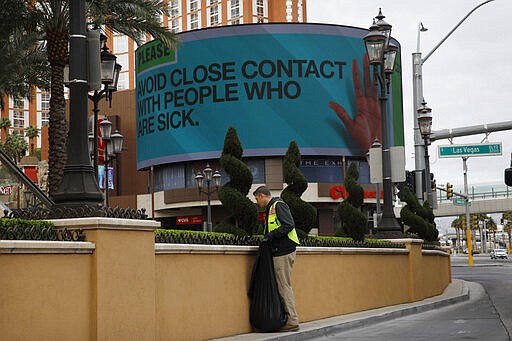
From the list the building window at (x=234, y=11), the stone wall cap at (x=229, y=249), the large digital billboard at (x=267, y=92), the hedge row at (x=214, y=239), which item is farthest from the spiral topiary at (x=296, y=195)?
the building window at (x=234, y=11)

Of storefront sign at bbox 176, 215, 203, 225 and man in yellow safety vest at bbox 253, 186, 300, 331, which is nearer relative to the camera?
man in yellow safety vest at bbox 253, 186, 300, 331

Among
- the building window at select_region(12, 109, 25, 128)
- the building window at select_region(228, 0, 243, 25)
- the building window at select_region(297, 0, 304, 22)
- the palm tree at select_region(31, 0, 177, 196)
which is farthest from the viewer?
the building window at select_region(12, 109, 25, 128)

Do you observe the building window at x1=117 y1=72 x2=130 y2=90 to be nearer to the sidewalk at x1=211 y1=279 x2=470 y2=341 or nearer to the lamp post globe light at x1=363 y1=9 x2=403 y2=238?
the lamp post globe light at x1=363 y1=9 x2=403 y2=238

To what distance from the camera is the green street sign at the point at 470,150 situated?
3112 cm

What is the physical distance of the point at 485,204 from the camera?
87062 mm

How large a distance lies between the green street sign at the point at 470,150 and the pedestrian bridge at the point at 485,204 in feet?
171

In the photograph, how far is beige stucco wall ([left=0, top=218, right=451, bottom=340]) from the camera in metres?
7.73

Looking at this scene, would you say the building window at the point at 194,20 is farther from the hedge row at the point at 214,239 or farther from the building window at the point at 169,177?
the hedge row at the point at 214,239

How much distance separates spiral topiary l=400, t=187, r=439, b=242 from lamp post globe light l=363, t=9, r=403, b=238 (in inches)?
259

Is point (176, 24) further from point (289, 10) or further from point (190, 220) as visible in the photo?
point (190, 220)

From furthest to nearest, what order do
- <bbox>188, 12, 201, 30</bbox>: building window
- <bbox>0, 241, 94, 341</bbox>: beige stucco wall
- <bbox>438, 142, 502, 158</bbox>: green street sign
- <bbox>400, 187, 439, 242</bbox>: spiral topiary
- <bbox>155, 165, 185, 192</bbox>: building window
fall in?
<bbox>188, 12, 201, 30</bbox>: building window, <bbox>155, 165, 185, 192</bbox>: building window, <bbox>438, 142, 502, 158</bbox>: green street sign, <bbox>400, 187, 439, 242</bbox>: spiral topiary, <bbox>0, 241, 94, 341</bbox>: beige stucco wall

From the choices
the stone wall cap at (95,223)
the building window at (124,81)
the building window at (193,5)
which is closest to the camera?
the stone wall cap at (95,223)

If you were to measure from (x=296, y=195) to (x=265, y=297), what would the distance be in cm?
479

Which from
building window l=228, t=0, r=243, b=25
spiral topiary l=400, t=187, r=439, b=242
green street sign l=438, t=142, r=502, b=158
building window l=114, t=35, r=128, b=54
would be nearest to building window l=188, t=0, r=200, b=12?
building window l=228, t=0, r=243, b=25
